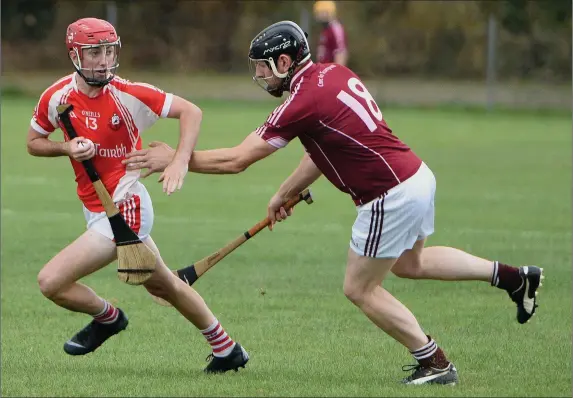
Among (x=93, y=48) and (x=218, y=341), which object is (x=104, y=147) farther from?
(x=218, y=341)

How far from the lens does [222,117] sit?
25406 millimetres

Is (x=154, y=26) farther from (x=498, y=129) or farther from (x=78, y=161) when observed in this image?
(x=78, y=161)

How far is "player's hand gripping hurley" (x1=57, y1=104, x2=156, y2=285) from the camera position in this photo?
20.5ft

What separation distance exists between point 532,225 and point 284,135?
708 centimetres

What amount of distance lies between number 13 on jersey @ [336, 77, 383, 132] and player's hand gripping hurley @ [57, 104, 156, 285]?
130 centimetres

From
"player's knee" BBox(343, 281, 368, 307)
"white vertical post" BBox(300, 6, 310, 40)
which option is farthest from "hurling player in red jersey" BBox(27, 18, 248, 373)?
"white vertical post" BBox(300, 6, 310, 40)

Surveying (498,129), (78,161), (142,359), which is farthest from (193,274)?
(498,129)

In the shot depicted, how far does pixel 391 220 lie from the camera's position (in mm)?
6121

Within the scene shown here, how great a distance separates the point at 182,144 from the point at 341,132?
0.83m

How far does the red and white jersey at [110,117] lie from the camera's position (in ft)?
21.2

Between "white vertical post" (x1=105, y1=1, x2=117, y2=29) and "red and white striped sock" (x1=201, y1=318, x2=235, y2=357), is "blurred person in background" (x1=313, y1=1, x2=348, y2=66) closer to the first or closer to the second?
"white vertical post" (x1=105, y1=1, x2=117, y2=29)

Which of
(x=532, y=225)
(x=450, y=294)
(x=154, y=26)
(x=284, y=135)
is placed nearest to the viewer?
(x=284, y=135)

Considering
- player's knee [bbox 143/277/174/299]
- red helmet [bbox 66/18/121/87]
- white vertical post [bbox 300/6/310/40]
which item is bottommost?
white vertical post [bbox 300/6/310/40]

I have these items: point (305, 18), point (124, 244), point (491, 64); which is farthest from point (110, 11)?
point (124, 244)
